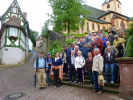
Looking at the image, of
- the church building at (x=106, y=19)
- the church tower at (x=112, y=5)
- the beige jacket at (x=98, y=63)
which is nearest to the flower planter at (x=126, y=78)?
the beige jacket at (x=98, y=63)

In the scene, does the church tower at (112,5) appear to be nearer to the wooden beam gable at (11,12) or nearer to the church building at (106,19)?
the church building at (106,19)

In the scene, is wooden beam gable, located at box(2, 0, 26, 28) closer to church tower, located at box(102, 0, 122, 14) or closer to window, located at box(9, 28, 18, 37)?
window, located at box(9, 28, 18, 37)

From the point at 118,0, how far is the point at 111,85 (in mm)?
54383

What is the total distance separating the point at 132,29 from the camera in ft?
16.8

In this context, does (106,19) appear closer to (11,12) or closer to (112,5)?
(112,5)

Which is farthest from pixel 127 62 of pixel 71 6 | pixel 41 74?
pixel 71 6

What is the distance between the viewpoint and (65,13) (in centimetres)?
2041

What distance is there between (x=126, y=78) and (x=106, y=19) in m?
42.3

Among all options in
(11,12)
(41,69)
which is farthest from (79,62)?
(11,12)

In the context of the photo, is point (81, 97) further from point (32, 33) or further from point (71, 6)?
point (32, 33)

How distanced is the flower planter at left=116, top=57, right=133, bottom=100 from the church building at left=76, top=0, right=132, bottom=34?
27.1 meters

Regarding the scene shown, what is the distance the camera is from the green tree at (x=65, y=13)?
65.9 ft

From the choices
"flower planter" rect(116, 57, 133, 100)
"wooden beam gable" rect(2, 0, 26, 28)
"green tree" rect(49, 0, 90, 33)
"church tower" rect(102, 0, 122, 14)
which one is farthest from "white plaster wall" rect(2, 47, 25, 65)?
"church tower" rect(102, 0, 122, 14)

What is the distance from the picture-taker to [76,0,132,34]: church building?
35219 millimetres
